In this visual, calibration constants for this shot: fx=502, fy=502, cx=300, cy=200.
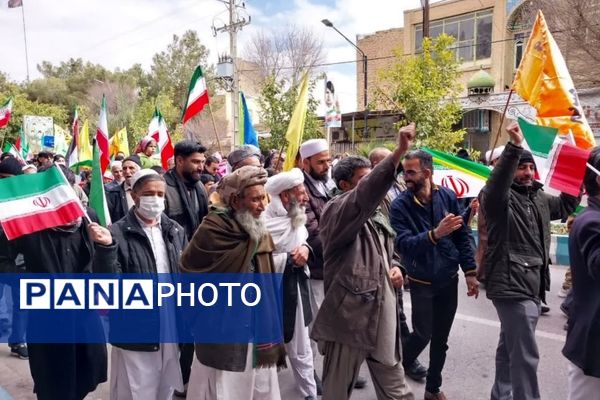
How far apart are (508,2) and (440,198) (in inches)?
928

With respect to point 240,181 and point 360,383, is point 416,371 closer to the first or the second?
point 360,383

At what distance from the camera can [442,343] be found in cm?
350

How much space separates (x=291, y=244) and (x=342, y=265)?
2.23ft

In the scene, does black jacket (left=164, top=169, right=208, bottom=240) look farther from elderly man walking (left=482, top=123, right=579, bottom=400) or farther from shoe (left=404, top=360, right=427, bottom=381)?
elderly man walking (left=482, top=123, right=579, bottom=400)

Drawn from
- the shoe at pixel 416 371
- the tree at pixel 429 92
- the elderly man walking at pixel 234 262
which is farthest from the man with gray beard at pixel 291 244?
the tree at pixel 429 92

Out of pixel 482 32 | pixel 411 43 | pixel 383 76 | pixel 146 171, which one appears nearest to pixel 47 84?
pixel 411 43

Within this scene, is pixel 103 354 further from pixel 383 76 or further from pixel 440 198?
pixel 383 76

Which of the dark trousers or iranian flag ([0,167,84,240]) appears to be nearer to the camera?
iranian flag ([0,167,84,240])

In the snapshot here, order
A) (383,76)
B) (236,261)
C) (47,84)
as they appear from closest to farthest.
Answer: (236,261) → (383,76) → (47,84)

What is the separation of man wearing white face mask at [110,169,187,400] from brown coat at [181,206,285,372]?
45cm

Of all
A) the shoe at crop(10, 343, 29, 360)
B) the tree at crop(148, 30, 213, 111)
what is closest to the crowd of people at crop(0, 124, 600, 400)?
the shoe at crop(10, 343, 29, 360)

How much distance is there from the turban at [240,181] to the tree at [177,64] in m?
44.3

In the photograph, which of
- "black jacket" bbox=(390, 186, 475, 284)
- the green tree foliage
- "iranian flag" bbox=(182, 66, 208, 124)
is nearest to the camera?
"black jacket" bbox=(390, 186, 475, 284)

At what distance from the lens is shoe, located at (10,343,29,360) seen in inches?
179
